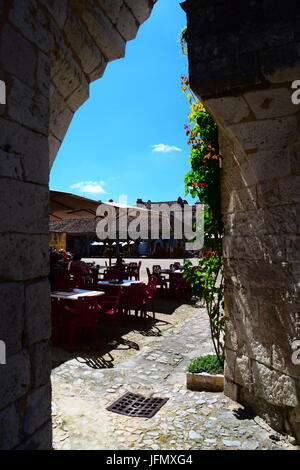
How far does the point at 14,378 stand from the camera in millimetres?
1583

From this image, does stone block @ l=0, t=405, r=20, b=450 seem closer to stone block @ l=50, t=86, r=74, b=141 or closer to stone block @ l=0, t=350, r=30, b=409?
stone block @ l=0, t=350, r=30, b=409

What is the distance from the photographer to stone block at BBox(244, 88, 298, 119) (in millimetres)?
Answer: 2727

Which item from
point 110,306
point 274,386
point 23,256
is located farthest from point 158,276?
point 23,256

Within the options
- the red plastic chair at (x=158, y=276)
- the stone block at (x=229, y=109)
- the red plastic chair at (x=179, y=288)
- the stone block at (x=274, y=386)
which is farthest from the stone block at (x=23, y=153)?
the red plastic chair at (x=179, y=288)

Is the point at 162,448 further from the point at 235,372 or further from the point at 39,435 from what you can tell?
the point at 39,435

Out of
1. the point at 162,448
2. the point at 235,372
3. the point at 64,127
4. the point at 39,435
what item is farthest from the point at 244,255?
the point at 39,435

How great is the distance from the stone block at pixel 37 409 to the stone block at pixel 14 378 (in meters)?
0.10

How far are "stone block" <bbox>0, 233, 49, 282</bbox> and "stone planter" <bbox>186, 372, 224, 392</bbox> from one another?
2833mm

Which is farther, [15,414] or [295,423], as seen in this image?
[295,423]

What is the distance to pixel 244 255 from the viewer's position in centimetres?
340

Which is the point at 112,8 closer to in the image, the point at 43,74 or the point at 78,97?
the point at 78,97

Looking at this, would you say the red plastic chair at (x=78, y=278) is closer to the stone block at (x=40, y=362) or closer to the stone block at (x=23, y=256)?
the stone block at (x=40, y=362)

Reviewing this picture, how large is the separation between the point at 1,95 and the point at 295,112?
237cm

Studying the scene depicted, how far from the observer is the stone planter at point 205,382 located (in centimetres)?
384
